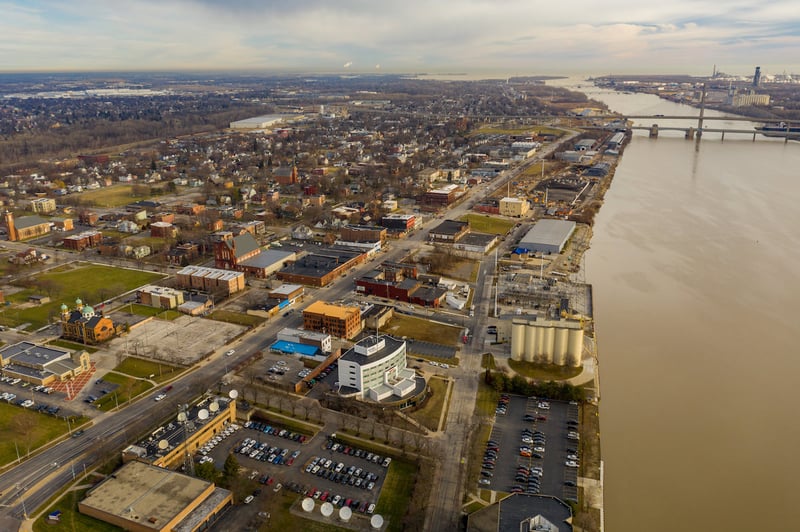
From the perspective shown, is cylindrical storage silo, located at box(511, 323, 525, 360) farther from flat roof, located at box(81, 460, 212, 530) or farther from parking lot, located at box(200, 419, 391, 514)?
flat roof, located at box(81, 460, 212, 530)

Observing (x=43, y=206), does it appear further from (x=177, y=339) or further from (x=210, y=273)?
(x=177, y=339)

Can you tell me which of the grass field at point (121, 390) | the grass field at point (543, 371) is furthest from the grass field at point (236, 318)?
the grass field at point (543, 371)

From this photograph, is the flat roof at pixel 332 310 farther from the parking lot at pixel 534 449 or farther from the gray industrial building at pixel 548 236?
the gray industrial building at pixel 548 236

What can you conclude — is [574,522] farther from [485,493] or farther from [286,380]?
[286,380]

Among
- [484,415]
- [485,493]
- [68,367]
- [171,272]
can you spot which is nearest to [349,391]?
[484,415]

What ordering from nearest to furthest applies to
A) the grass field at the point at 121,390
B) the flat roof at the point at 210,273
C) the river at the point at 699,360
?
the river at the point at 699,360, the grass field at the point at 121,390, the flat roof at the point at 210,273

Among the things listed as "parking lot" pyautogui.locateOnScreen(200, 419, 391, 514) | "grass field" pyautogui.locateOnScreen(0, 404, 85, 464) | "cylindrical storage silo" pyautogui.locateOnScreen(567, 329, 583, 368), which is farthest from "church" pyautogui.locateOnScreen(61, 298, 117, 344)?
"cylindrical storage silo" pyautogui.locateOnScreen(567, 329, 583, 368)
